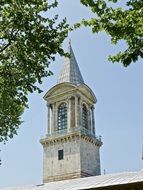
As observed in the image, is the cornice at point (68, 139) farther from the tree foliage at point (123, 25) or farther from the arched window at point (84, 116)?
the tree foliage at point (123, 25)

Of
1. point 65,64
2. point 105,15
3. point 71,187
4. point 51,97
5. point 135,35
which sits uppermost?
point 65,64

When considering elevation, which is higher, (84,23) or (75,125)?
(75,125)

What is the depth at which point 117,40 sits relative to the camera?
39.2 feet

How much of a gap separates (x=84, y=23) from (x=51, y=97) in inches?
1634

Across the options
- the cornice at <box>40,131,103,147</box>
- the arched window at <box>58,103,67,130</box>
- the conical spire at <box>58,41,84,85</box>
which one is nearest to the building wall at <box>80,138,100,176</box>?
the cornice at <box>40,131,103,147</box>

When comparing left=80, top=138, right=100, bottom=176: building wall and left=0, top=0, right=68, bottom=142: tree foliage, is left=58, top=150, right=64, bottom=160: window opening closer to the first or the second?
left=80, top=138, right=100, bottom=176: building wall

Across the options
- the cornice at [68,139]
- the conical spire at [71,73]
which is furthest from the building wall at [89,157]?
the conical spire at [71,73]

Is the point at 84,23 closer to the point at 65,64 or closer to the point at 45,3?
the point at 45,3

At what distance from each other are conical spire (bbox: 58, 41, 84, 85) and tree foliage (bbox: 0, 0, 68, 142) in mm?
36575

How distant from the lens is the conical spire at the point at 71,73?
179ft

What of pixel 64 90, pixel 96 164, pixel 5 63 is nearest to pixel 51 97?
pixel 64 90

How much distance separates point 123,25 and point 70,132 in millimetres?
38974

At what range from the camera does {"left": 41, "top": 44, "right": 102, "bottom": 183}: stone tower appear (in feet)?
158

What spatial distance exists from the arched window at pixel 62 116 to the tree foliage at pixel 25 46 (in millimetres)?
35010
